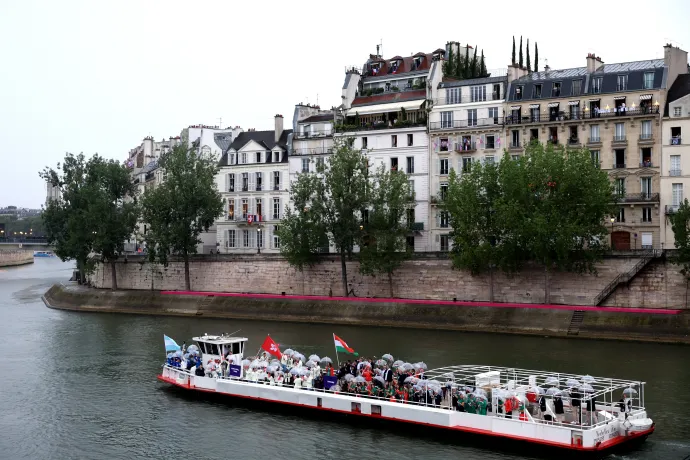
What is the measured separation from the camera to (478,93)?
79500 mm

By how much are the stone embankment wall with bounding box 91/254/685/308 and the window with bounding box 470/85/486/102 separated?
16.1 meters

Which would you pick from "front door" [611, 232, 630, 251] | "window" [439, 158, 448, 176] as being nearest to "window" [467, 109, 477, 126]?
"window" [439, 158, 448, 176]

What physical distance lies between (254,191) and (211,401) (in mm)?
50062

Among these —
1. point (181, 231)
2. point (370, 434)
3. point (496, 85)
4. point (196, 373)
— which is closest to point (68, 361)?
point (196, 373)

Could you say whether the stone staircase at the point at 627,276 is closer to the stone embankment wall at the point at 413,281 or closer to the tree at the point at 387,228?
the stone embankment wall at the point at 413,281

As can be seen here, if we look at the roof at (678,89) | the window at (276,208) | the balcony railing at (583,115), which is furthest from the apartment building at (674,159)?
the window at (276,208)

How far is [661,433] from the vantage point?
115ft

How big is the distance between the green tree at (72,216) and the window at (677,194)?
56351 millimetres

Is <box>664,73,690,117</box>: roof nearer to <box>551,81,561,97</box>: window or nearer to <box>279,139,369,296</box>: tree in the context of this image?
<box>551,81,561,97</box>: window

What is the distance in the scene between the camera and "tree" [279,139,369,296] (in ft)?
245

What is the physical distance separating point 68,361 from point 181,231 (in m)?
31.1

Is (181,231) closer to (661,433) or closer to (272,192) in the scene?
(272,192)

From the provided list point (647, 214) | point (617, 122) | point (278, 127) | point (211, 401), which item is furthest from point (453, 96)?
point (211, 401)

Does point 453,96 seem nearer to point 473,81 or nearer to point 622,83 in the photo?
point 473,81
